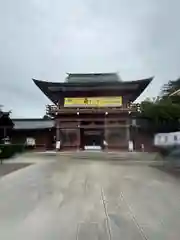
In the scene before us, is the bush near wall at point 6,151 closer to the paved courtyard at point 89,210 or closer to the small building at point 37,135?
the small building at point 37,135

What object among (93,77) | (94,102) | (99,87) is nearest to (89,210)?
(94,102)

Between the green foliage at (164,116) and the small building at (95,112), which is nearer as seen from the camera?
the green foliage at (164,116)

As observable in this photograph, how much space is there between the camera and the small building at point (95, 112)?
162 feet

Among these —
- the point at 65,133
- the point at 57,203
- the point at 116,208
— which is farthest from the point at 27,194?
the point at 65,133

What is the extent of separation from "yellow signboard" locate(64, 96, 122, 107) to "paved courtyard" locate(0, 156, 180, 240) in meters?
36.0

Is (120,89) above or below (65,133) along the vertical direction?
above

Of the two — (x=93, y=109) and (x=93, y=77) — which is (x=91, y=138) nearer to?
(x=93, y=109)

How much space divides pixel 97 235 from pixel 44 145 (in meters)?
44.7

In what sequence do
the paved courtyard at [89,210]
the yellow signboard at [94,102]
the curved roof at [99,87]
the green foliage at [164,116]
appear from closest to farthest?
1. the paved courtyard at [89,210]
2. the green foliage at [164,116]
3. the yellow signboard at [94,102]
4. the curved roof at [99,87]

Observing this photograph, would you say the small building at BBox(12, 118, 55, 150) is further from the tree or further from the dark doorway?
the tree

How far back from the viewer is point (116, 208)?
9031 mm

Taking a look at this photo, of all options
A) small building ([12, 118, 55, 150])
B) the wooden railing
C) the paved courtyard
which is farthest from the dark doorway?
the paved courtyard

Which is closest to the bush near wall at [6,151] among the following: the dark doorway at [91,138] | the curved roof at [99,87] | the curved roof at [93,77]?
the dark doorway at [91,138]

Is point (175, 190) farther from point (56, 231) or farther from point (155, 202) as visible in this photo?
point (56, 231)
